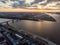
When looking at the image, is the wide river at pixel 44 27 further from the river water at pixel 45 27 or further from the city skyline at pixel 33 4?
the city skyline at pixel 33 4

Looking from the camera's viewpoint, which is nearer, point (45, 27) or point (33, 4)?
point (45, 27)

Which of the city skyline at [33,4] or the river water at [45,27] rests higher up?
the city skyline at [33,4]

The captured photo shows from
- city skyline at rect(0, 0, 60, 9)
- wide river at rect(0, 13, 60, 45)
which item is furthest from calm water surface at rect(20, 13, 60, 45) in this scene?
city skyline at rect(0, 0, 60, 9)

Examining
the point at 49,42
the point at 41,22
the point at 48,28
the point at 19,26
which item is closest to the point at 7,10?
the point at 19,26

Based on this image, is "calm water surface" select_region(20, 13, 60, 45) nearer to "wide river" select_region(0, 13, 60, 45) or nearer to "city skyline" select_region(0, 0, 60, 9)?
"wide river" select_region(0, 13, 60, 45)

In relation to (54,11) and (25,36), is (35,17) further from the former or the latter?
(25,36)

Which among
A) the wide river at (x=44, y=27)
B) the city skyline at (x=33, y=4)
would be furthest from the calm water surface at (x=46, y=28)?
the city skyline at (x=33, y=4)

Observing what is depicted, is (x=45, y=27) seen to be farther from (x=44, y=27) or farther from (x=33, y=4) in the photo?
(x=33, y=4)

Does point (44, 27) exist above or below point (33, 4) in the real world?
below

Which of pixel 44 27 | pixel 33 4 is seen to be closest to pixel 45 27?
pixel 44 27
